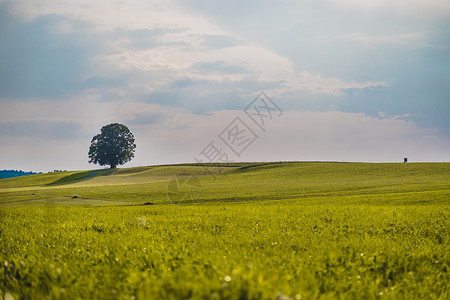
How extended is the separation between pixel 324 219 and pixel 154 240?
7491 mm

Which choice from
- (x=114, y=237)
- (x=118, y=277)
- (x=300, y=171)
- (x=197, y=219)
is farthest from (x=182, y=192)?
(x=118, y=277)

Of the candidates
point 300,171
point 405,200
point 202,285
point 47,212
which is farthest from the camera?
point 300,171

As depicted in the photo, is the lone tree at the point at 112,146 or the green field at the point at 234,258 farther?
the lone tree at the point at 112,146

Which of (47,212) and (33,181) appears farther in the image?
(33,181)

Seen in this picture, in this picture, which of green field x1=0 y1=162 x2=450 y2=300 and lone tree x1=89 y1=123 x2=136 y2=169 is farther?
lone tree x1=89 y1=123 x2=136 y2=169

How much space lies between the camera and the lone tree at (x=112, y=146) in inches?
4274

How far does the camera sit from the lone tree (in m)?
109

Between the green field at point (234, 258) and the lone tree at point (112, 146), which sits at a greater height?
the lone tree at point (112, 146)

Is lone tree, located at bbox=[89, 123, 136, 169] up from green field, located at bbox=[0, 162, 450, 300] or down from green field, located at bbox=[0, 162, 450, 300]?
up

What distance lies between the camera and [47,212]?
17.1m

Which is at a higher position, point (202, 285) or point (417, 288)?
point (202, 285)

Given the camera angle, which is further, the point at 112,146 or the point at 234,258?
the point at 112,146

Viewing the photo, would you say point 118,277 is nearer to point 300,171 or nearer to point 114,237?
point 114,237

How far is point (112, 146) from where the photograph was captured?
109 meters
